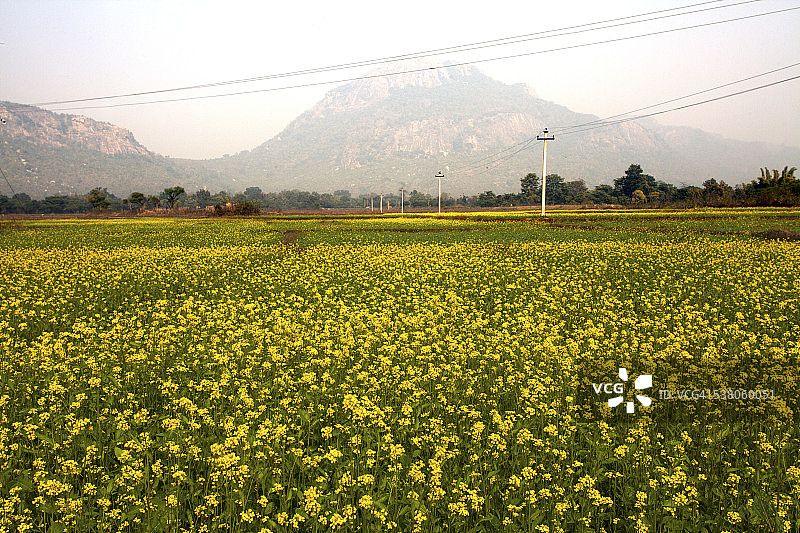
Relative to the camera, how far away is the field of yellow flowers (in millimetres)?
4855

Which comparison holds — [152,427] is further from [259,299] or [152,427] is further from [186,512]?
[259,299]

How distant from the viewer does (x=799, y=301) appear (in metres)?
13.6

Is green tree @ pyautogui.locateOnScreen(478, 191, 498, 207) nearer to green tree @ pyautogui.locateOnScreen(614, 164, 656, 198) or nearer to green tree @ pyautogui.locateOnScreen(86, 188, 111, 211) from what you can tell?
green tree @ pyautogui.locateOnScreen(614, 164, 656, 198)

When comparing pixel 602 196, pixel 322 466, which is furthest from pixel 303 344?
pixel 602 196

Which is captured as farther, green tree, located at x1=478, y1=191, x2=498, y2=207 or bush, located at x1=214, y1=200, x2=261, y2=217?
green tree, located at x1=478, y1=191, x2=498, y2=207

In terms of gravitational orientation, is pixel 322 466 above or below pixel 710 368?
below

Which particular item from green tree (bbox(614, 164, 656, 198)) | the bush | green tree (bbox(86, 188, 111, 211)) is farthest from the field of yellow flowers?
green tree (bbox(614, 164, 656, 198))

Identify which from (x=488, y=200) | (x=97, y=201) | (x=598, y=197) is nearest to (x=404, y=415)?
(x=97, y=201)

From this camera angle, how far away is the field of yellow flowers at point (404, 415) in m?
4.86

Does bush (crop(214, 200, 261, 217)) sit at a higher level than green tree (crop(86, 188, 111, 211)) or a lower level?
lower

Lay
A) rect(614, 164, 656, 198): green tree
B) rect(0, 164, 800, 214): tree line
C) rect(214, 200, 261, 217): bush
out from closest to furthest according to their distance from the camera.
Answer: rect(0, 164, 800, 214): tree line → rect(214, 200, 261, 217): bush → rect(614, 164, 656, 198): green tree

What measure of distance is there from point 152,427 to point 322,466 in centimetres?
255

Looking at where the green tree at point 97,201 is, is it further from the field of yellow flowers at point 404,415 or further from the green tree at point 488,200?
the field of yellow flowers at point 404,415

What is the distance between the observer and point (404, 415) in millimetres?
6844
